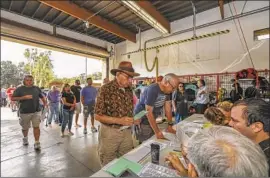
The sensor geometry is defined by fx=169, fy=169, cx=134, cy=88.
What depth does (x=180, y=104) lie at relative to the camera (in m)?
5.25

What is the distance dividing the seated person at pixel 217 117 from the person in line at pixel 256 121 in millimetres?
793

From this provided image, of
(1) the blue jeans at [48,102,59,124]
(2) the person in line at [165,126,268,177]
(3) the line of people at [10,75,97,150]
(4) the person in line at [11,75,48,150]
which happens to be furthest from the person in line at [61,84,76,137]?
(2) the person in line at [165,126,268,177]

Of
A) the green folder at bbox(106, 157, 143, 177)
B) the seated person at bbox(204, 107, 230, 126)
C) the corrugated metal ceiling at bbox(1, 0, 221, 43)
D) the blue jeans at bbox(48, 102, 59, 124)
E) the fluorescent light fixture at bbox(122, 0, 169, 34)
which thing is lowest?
the blue jeans at bbox(48, 102, 59, 124)

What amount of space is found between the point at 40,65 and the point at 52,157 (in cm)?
861

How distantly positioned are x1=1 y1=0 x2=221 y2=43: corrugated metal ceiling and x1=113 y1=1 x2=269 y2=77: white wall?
1.38 ft

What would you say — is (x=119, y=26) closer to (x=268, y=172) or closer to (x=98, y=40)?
(x=98, y=40)

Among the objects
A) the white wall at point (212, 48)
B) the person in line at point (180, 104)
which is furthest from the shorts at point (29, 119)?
the white wall at point (212, 48)

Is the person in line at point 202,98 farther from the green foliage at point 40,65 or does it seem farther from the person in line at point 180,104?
the green foliage at point 40,65

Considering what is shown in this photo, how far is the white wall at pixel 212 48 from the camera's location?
188 inches

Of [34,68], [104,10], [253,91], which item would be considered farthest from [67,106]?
[34,68]

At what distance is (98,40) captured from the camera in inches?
328

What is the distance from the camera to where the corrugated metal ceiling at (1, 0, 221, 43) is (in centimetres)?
526

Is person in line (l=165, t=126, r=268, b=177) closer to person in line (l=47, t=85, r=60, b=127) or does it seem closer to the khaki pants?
the khaki pants

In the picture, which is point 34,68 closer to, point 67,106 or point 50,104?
point 50,104
